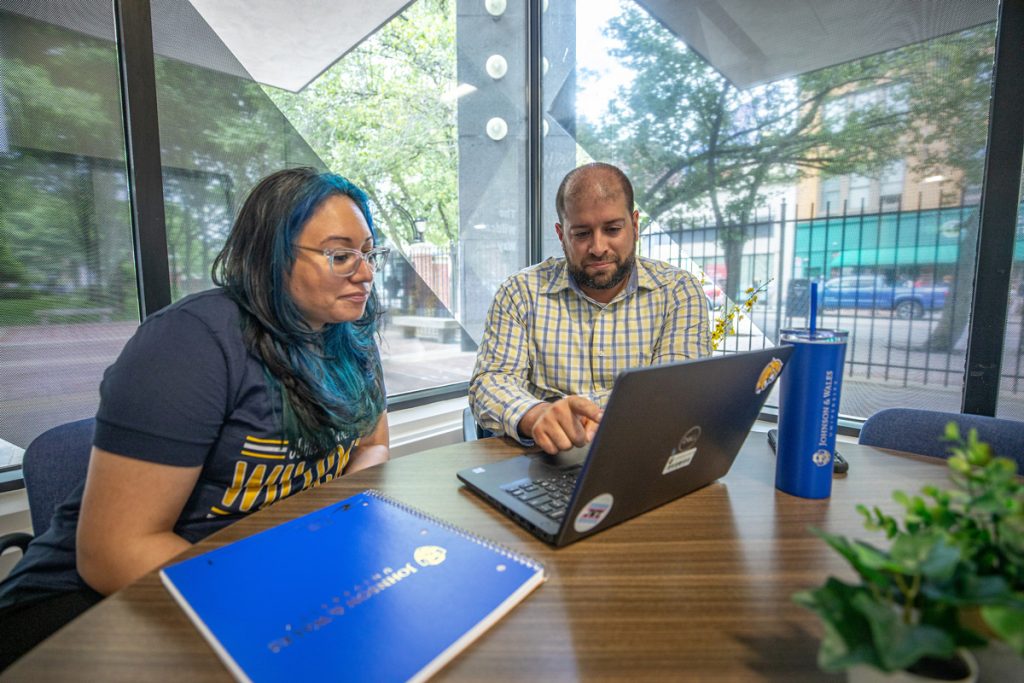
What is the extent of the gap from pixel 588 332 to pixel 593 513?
3.67 ft

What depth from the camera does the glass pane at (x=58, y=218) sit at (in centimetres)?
148

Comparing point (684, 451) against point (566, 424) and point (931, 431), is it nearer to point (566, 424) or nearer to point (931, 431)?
point (566, 424)

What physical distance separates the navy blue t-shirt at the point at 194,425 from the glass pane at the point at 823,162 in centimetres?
203

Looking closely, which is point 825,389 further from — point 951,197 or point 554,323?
point 951,197

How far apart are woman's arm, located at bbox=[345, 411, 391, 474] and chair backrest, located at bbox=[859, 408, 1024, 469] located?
A: 4.61 ft

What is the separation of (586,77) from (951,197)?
1.80 metres

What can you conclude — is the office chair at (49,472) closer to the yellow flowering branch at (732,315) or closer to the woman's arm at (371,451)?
the woman's arm at (371,451)

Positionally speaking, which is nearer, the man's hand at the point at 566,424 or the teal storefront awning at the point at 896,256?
the man's hand at the point at 566,424

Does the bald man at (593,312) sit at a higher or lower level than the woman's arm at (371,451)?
higher

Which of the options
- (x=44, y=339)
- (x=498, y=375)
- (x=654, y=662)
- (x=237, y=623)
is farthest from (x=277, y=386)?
(x=44, y=339)

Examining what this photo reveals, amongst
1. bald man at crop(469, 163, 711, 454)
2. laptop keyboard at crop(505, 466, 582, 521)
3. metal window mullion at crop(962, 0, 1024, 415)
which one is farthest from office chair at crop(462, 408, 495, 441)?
metal window mullion at crop(962, 0, 1024, 415)

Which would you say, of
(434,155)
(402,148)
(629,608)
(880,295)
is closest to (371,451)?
(629,608)

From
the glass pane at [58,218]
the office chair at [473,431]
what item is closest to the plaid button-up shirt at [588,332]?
the office chair at [473,431]

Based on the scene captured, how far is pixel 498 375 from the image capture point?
162 centimetres
